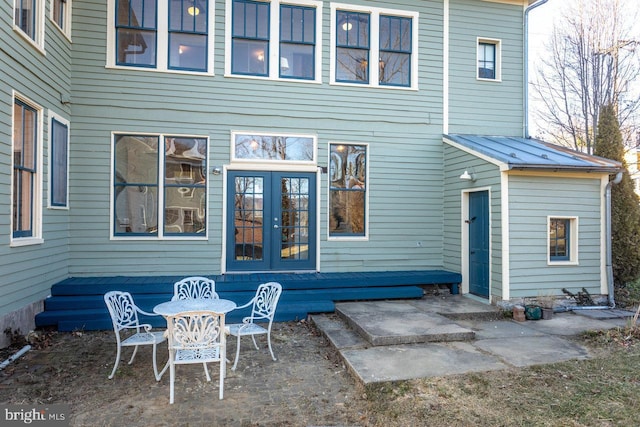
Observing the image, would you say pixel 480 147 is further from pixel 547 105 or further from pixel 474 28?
pixel 547 105

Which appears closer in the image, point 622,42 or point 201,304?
point 201,304

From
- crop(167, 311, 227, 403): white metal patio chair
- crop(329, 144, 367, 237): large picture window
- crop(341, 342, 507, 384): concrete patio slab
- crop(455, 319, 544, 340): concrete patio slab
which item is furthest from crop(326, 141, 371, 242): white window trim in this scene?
crop(167, 311, 227, 403): white metal patio chair

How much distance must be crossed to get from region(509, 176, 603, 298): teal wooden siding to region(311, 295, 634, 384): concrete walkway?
56 cm

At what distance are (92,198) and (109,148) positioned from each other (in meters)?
0.91

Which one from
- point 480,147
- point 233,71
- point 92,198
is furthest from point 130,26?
point 480,147

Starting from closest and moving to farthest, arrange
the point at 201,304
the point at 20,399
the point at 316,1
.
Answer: the point at 20,399, the point at 201,304, the point at 316,1

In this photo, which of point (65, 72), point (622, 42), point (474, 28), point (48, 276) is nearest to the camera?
point (48, 276)

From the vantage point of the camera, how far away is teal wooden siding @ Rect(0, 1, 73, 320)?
4973 mm

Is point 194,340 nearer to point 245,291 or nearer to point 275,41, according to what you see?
point 245,291

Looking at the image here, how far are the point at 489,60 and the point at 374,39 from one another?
8.71 ft

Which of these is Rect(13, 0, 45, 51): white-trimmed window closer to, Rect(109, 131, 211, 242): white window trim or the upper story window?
Rect(109, 131, 211, 242): white window trim

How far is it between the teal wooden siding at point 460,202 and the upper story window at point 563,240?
1.02 meters

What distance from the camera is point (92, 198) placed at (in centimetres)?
702

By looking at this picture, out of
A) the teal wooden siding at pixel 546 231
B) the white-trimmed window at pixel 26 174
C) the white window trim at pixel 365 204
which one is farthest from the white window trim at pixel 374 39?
the white-trimmed window at pixel 26 174
